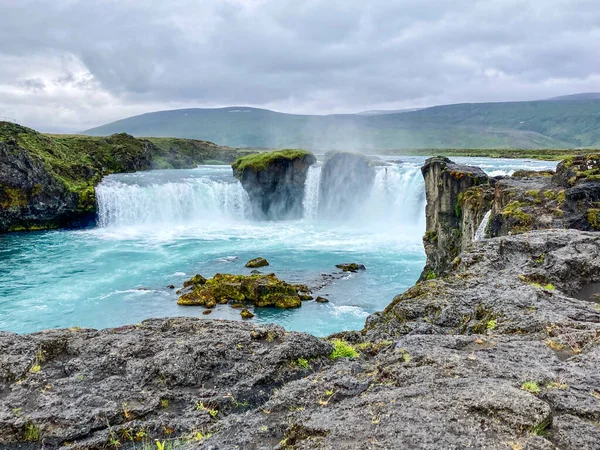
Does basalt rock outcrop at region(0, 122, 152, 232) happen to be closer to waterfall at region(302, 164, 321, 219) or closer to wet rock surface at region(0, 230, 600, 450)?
waterfall at region(302, 164, 321, 219)

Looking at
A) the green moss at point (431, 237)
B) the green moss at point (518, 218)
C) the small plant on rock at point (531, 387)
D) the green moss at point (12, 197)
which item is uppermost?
the green moss at point (518, 218)

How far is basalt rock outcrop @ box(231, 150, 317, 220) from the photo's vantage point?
54.4 metres

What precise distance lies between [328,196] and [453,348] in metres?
50.1

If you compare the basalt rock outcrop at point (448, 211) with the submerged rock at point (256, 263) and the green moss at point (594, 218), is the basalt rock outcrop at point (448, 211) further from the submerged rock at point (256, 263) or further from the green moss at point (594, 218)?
the submerged rock at point (256, 263)

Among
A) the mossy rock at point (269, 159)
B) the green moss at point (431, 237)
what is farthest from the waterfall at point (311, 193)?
the green moss at point (431, 237)

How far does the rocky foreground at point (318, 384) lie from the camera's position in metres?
3.82

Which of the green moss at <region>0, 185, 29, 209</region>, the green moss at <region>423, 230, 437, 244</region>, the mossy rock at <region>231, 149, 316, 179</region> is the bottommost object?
the green moss at <region>423, 230, 437, 244</region>

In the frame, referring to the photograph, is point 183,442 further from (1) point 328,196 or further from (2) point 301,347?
(1) point 328,196

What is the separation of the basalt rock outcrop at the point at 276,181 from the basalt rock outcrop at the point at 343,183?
2919 millimetres

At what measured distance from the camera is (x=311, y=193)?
5566cm

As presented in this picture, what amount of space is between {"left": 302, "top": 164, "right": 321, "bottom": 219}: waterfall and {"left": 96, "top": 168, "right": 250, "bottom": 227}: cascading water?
7.51m

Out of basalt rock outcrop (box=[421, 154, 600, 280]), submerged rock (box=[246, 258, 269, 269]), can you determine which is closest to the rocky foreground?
basalt rock outcrop (box=[421, 154, 600, 280])

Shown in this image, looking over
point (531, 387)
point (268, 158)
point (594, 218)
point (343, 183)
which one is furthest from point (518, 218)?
point (268, 158)

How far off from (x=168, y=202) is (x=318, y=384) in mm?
49760
